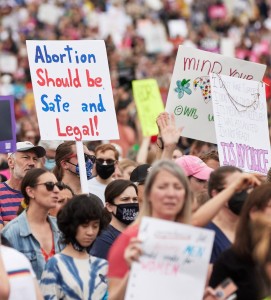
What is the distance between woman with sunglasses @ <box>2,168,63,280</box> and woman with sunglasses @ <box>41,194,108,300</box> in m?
0.80

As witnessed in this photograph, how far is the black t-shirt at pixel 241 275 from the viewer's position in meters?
7.13

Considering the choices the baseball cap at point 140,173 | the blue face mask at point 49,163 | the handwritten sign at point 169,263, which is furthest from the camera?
the blue face mask at point 49,163

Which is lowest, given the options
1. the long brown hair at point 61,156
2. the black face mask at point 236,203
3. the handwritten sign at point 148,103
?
the black face mask at point 236,203

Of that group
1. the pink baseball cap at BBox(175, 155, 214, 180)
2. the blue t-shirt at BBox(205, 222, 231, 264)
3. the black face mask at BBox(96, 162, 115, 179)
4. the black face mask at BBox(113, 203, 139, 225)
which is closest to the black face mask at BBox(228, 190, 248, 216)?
the blue t-shirt at BBox(205, 222, 231, 264)

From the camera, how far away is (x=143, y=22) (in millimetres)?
34375

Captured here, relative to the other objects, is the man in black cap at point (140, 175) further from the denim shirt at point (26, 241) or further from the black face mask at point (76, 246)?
the black face mask at point (76, 246)

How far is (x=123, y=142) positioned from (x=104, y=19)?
17229 mm

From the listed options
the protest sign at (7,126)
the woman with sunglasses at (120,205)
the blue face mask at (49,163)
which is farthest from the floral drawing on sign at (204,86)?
the blue face mask at (49,163)

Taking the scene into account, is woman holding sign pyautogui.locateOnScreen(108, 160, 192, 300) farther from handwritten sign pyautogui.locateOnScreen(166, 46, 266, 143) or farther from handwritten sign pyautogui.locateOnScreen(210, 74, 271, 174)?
handwritten sign pyautogui.locateOnScreen(166, 46, 266, 143)

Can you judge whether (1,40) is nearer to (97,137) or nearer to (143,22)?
(143,22)

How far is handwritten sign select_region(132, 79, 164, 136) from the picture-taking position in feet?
50.4

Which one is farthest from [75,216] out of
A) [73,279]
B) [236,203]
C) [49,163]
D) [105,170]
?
[49,163]

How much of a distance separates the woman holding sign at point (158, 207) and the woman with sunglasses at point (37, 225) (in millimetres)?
1841

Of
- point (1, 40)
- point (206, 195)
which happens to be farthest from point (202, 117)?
point (1, 40)
